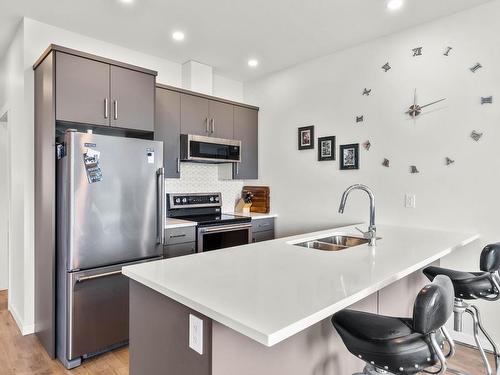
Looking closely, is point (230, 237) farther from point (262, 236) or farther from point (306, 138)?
point (306, 138)

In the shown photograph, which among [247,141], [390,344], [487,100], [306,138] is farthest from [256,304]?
[247,141]

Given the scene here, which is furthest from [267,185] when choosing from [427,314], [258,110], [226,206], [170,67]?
[427,314]

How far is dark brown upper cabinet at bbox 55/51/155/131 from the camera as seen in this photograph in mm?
2461

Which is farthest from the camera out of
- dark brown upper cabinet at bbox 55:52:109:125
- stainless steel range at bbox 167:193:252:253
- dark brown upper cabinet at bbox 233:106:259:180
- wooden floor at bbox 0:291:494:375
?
dark brown upper cabinet at bbox 233:106:259:180

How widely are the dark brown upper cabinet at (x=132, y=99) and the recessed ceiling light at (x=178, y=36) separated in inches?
19.0

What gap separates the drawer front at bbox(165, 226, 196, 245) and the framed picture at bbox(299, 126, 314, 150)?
1560 millimetres

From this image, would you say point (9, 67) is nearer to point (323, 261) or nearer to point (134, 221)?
point (134, 221)

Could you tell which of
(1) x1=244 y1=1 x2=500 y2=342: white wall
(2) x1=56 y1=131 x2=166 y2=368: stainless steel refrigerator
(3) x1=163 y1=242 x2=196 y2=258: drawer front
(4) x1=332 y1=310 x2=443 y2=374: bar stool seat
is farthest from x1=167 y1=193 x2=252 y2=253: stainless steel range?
(4) x1=332 y1=310 x2=443 y2=374: bar stool seat

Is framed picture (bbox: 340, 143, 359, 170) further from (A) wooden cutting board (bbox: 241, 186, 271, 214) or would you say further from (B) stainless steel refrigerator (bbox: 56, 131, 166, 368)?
(B) stainless steel refrigerator (bbox: 56, 131, 166, 368)

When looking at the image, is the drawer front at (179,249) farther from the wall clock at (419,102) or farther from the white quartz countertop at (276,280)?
the wall clock at (419,102)

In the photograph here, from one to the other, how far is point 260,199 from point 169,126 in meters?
1.50

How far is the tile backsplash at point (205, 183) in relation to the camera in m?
3.80

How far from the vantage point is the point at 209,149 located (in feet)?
12.1

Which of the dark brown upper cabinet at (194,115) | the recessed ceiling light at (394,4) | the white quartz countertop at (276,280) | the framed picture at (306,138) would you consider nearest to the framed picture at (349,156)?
the framed picture at (306,138)
